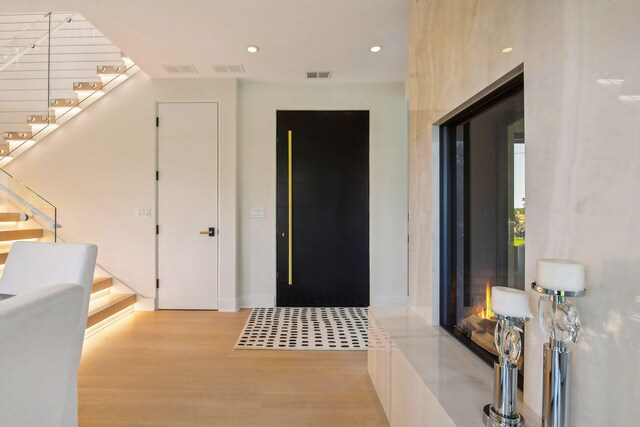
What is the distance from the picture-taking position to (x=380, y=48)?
3.23 m

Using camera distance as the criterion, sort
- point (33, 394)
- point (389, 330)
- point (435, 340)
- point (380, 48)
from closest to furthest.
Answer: point (33, 394)
point (435, 340)
point (389, 330)
point (380, 48)

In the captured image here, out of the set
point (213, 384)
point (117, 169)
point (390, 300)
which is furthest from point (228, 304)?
point (117, 169)

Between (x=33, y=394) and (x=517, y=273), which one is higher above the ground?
(x=517, y=273)

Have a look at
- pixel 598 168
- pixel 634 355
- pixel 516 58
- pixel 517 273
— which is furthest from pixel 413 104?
pixel 634 355

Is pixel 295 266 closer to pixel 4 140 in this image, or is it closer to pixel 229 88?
pixel 229 88

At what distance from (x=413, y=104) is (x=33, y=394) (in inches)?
95.1

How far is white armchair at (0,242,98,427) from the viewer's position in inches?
57.4

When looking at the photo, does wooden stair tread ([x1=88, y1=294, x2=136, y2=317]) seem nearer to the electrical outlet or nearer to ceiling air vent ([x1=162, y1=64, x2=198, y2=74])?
the electrical outlet

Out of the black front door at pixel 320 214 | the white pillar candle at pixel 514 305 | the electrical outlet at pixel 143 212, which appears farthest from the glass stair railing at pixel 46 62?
the white pillar candle at pixel 514 305

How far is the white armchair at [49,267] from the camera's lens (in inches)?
57.4

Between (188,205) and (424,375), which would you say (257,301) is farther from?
(424,375)

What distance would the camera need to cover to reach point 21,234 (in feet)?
11.8

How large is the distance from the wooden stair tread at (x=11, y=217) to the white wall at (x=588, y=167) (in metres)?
4.68

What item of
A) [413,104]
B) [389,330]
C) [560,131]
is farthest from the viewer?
[413,104]
